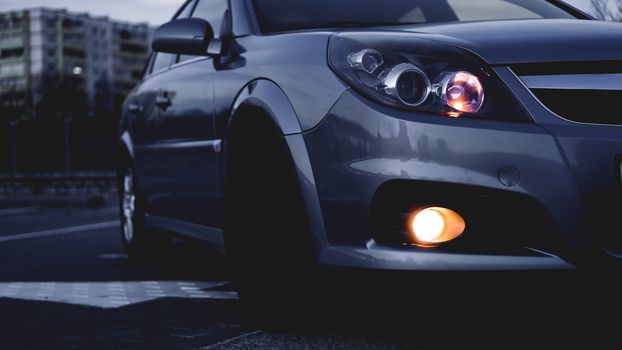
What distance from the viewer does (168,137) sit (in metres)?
4.97

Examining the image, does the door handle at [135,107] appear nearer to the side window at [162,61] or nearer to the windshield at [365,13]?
the side window at [162,61]

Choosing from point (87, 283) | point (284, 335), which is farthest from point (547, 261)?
point (87, 283)

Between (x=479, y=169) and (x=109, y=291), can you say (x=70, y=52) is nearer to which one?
(x=109, y=291)

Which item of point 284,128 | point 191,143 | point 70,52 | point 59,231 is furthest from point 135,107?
point 70,52

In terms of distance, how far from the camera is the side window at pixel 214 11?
4747 millimetres

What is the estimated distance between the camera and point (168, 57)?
18.6 ft

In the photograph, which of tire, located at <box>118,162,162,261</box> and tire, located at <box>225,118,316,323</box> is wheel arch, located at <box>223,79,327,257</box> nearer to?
tire, located at <box>225,118,316,323</box>

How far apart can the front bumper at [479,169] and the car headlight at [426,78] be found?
0.05 metres

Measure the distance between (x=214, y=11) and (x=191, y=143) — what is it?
31.7 inches

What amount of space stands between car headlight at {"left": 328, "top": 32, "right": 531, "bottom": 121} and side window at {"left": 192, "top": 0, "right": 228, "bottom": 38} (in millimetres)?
1654

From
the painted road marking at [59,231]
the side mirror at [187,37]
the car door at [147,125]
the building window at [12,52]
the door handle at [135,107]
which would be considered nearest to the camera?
the side mirror at [187,37]

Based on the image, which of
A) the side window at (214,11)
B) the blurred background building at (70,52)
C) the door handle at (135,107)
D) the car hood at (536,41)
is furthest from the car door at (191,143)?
the blurred background building at (70,52)

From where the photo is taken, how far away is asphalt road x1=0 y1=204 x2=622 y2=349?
2936mm

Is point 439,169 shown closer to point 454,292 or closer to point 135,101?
point 454,292
